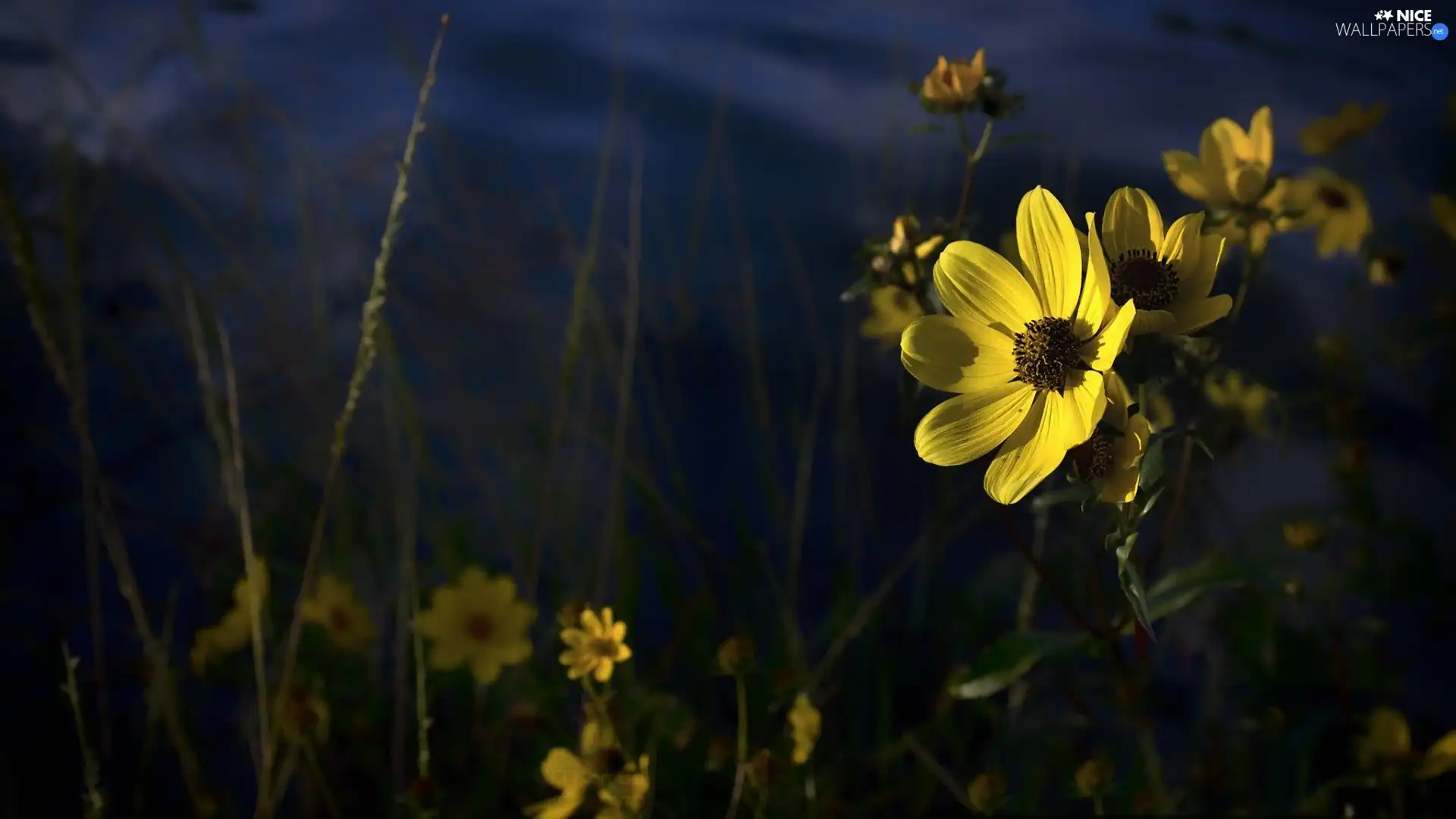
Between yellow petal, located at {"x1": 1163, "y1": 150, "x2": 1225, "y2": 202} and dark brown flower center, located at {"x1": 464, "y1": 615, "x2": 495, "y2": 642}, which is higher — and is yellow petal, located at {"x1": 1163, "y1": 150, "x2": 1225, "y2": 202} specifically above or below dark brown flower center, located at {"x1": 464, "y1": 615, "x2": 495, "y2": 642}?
above

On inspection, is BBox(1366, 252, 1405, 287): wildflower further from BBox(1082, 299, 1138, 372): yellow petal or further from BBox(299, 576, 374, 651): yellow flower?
BBox(299, 576, 374, 651): yellow flower

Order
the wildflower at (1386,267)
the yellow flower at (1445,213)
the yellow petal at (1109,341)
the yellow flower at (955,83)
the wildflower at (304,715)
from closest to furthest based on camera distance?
the yellow petal at (1109,341) → the yellow flower at (955,83) → the wildflower at (304,715) → the wildflower at (1386,267) → the yellow flower at (1445,213)

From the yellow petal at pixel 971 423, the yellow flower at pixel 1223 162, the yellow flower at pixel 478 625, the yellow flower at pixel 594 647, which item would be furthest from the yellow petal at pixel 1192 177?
the yellow flower at pixel 478 625

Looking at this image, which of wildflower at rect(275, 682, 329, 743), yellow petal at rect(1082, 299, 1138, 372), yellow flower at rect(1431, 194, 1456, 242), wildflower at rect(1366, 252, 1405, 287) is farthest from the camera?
yellow flower at rect(1431, 194, 1456, 242)

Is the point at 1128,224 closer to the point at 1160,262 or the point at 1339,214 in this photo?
the point at 1160,262

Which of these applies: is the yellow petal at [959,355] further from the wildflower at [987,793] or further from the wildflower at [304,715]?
the wildflower at [304,715]

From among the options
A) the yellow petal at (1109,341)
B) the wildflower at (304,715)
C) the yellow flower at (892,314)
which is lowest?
the wildflower at (304,715)

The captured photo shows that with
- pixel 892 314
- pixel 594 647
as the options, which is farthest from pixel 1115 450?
pixel 594 647

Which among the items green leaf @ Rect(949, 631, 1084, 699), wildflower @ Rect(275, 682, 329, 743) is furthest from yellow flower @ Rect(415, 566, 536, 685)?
green leaf @ Rect(949, 631, 1084, 699)
